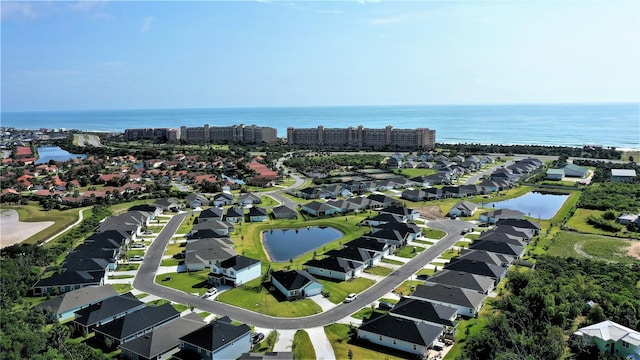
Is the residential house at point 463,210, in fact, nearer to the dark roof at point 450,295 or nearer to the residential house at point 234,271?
the dark roof at point 450,295

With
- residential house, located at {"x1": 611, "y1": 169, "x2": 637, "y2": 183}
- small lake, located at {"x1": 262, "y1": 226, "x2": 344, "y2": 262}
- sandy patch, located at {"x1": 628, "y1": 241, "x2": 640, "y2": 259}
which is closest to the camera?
sandy patch, located at {"x1": 628, "y1": 241, "x2": 640, "y2": 259}

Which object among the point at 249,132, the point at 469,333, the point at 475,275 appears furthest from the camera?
the point at 249,132

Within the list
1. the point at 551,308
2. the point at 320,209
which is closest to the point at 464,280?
the point at 551,308

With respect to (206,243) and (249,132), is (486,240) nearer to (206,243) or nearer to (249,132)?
(206,243)

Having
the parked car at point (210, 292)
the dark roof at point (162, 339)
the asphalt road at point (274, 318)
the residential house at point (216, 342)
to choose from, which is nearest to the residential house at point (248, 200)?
the asphalt road at point (274, 318)

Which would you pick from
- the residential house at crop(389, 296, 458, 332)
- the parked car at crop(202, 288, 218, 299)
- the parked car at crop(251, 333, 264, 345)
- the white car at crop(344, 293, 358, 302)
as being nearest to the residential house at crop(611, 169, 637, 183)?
the residential house at crop(389, 296, 458, 332)

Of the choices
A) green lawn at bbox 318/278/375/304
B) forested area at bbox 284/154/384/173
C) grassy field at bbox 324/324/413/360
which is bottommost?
grassy field at bbox 324/324/413/360

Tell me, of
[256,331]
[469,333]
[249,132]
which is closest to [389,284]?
[469,333]

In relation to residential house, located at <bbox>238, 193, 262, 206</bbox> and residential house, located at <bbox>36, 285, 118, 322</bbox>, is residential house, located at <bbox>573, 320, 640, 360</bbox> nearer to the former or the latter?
residential house, located at <bbox>36, 285, 118, 322</bbox>
